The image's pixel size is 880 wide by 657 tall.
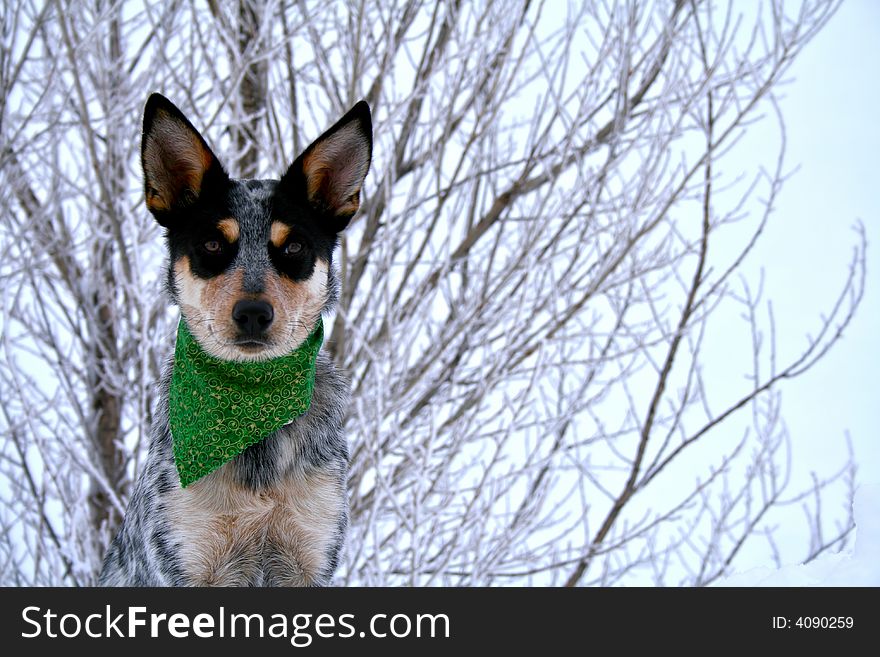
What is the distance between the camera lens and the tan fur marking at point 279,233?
2.33 metres

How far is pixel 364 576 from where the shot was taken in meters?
4.15

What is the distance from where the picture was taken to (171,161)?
2396mm

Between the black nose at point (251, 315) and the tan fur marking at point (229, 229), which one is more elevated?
the tan fur marking at point (229, 229)

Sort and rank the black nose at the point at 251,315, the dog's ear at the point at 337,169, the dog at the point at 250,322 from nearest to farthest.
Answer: the black nose at the point at 251,315
the dog at the point at 250,322
the dog's ear at the point at 337,169

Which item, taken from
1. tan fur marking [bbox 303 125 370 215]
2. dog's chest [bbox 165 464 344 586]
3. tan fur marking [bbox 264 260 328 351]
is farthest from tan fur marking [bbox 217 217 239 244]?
dog's chest [bbox 165 464 344 586]

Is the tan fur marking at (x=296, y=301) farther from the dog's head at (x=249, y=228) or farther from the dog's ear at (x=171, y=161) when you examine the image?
the dog's ear at (x=171, y=161)

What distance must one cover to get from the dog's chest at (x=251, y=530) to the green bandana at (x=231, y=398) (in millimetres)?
66

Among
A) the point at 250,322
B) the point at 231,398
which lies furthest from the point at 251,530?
the point at 250,322

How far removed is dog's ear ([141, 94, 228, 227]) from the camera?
2322 millimetres

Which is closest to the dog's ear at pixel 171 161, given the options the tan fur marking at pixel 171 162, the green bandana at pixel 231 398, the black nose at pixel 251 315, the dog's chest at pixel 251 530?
the tan fur marking at pixel 171 162

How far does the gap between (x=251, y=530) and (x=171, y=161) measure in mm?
977

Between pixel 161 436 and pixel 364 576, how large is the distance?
6.06ft
